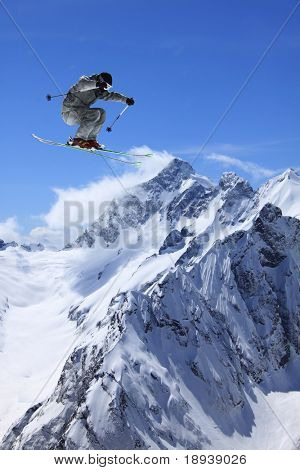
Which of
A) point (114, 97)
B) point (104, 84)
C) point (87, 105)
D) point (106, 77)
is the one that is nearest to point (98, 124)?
point (87, 105)

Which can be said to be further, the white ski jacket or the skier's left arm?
the skier's left arm

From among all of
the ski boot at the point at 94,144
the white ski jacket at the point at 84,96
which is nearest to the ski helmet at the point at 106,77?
the white ski jacket at the point at 84,96

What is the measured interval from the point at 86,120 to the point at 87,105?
119 centimetres

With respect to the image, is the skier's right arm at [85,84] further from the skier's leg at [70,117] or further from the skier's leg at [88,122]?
the skier's leg at [88,122]

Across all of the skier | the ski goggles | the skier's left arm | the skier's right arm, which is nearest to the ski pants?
the skier

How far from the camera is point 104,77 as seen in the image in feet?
95.3

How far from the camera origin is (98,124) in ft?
109

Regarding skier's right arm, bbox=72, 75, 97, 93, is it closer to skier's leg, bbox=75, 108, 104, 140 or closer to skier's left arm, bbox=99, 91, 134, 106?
skier's left arm, bbox=99, 91, 134, 106

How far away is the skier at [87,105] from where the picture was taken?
29.5 meters

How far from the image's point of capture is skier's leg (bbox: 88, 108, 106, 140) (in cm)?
3282

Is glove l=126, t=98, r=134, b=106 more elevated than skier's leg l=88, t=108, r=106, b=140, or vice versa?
glove l=126, t=98, r=134, b=106
